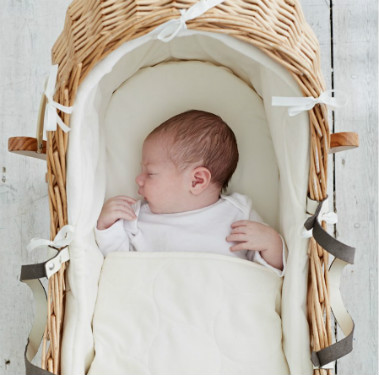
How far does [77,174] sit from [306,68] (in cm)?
48

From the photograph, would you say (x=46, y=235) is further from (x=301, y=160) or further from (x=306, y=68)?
(x=306, y=68)

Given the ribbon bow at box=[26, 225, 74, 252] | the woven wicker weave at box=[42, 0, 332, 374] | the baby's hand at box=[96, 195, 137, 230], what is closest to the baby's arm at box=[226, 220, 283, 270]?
the woven wicker weave at box=[42, 0, 332, 374]

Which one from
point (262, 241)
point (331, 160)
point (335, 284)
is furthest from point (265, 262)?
point (331, 160)

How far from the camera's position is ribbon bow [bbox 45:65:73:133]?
1091 mm

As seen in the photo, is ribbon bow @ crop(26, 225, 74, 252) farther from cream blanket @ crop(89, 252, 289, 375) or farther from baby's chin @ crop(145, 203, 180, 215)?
baby's chin @ crop(145, 203, 180, 215)

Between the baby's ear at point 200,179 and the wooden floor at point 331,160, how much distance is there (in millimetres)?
400

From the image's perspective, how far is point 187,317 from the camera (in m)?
1.29

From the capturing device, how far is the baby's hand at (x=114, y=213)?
4.58ft

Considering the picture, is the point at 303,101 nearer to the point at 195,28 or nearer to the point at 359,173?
the point at 195,28

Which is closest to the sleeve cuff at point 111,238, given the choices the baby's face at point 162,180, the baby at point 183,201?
the baby at point 183,201

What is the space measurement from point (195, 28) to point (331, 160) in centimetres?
73

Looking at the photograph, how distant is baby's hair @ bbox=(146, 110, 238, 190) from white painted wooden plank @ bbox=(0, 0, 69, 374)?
0.43 m

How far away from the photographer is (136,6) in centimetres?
106

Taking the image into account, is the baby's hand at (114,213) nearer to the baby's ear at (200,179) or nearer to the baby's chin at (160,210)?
the baby's chin at (160,210)
